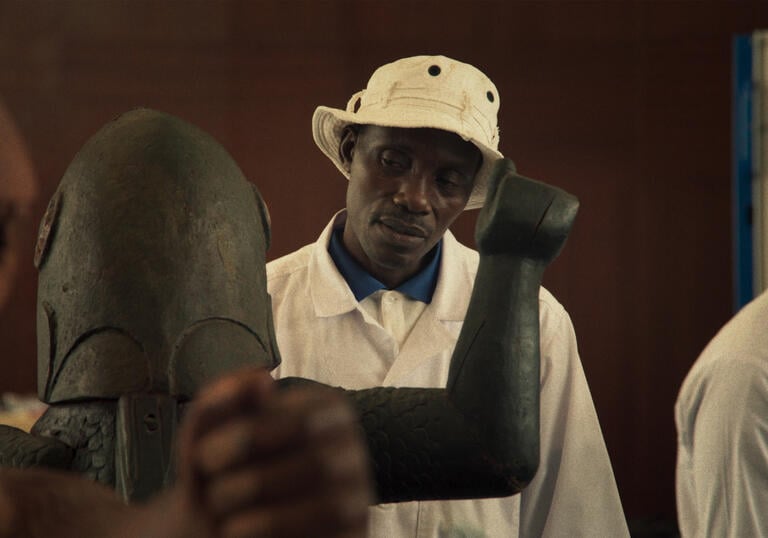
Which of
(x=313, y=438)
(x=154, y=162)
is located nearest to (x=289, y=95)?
(x=154, y=162)

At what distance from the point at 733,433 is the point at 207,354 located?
1181 mm

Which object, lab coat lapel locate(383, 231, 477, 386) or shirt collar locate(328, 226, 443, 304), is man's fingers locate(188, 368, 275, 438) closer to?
lab coat lapel locate(383, 231, 477, 386)

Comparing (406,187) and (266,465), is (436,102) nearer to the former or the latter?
(406,187)

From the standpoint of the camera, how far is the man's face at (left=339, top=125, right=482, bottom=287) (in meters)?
1.95

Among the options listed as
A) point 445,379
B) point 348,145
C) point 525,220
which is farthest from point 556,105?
point 525,220

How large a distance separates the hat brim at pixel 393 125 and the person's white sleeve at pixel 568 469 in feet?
0.92

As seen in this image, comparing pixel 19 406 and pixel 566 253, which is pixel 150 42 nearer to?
pixel 19 406

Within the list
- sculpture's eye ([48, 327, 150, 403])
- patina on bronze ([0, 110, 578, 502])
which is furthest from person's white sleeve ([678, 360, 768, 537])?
sculpture's eye ([48, 327, 150, 403])

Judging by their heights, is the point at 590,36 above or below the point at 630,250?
above

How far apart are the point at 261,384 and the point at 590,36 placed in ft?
12.5

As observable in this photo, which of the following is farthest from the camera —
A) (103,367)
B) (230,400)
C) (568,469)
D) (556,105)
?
(556,105)

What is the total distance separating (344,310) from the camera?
209 centimetres

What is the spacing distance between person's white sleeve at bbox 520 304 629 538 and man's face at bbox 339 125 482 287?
288mm

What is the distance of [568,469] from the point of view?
2.04m
